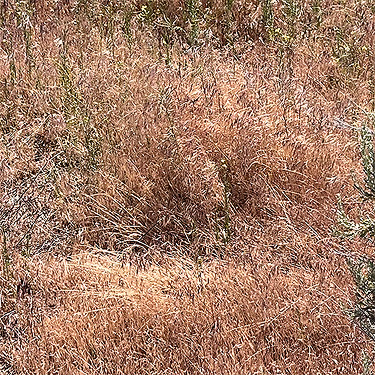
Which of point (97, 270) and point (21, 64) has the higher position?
point (21, 64)

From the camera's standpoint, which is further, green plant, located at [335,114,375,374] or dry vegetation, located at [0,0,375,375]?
dry vegetation, located at [0,0,375,375]

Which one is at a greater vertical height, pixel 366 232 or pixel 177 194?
pixel 366 232

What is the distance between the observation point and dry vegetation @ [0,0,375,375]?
287 cm

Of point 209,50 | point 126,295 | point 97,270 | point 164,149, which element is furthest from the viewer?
point 209,50

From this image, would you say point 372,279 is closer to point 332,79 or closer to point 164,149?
point 164,149

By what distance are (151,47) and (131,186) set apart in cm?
182

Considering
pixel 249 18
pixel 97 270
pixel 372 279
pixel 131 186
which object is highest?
pixel 249 18

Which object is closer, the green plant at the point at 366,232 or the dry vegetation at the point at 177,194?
the green plant at the point at 366,232

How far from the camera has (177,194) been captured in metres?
3.80

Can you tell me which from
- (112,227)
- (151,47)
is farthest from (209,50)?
(112,227)

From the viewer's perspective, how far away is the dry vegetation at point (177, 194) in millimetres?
2869

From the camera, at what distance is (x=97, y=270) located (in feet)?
10.9

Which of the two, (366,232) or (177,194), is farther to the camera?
(177,194)

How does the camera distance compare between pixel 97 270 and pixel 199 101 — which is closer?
pixel 97 270
